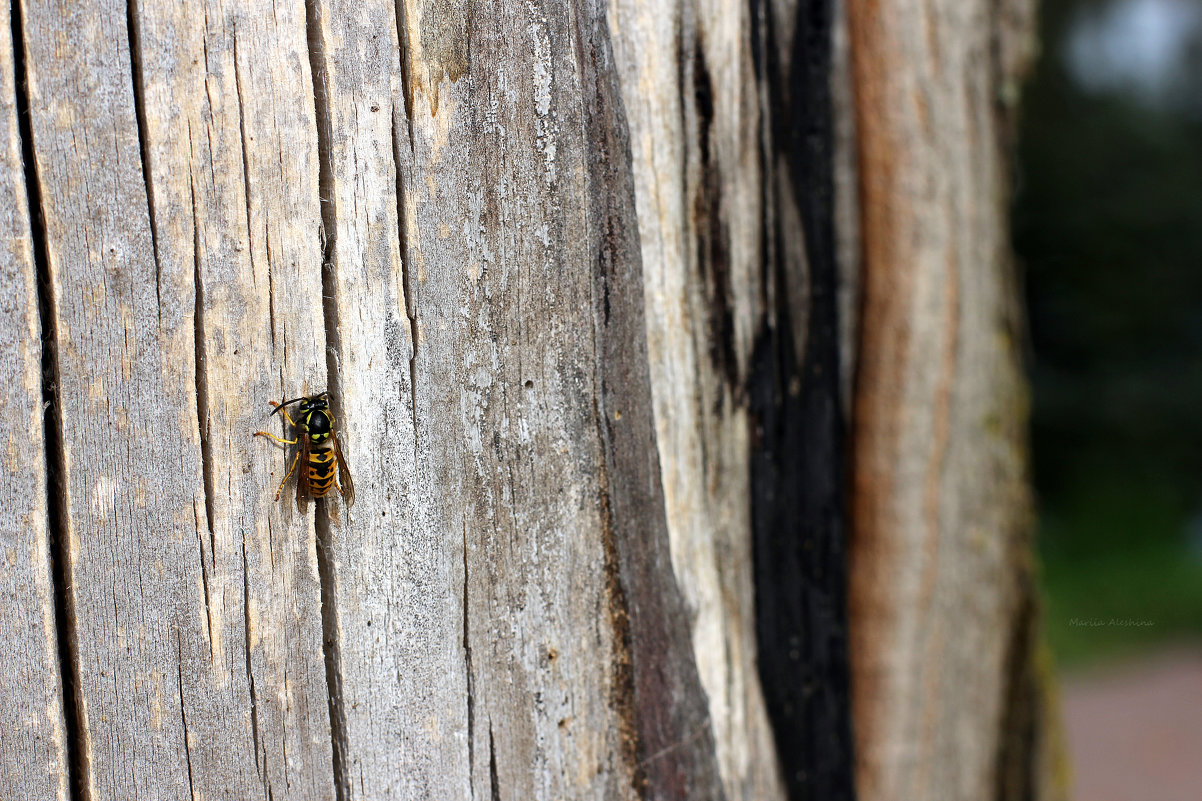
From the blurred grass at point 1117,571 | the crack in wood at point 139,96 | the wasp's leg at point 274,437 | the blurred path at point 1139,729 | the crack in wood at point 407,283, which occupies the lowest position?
the blurred path at point 1139,729

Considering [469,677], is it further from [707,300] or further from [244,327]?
[707,300]

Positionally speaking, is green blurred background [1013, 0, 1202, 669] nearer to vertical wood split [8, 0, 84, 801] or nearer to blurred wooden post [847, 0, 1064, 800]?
blurred wooden post [847, 0, 1064, 800]

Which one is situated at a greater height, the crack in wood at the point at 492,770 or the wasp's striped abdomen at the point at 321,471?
the wasp's striped abdomen at the point at 321,471

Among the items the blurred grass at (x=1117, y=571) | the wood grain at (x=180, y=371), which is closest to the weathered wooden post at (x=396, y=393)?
the wood grain at (x=180, y=371)

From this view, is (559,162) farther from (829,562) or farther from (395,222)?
(829,562)

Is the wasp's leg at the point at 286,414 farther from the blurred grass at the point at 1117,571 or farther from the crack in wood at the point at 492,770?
the blurred grass at the point at 1117,571

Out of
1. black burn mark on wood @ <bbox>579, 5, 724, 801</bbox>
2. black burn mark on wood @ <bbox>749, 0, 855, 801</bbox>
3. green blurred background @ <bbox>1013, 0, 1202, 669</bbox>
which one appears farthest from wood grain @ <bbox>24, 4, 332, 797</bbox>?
green blurred background @ <bbox>1013, 0, 1202, 669</bbox>
